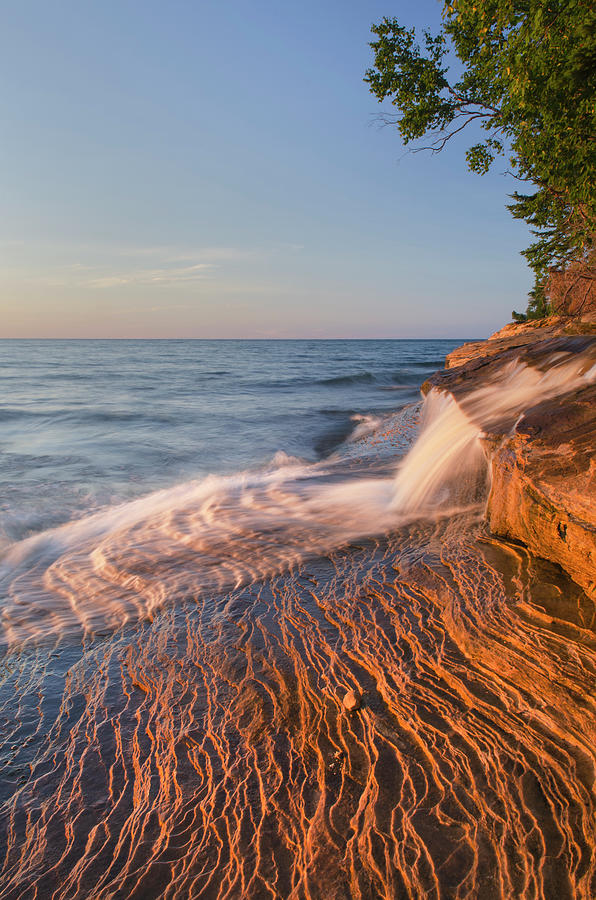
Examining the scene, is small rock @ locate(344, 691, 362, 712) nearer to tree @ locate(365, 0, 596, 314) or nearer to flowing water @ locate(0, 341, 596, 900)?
flowing water @ locate(0, 341, 596, 900)

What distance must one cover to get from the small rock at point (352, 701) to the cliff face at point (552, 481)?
6.28ft

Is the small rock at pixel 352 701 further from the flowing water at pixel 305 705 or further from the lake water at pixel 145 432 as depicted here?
the lake water at pixel 145 432

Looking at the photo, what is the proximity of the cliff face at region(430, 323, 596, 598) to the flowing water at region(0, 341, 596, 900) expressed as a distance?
217 mm

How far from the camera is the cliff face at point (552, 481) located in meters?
3.38

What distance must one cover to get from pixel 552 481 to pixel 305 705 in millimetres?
2531

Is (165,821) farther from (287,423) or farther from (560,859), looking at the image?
(287,423)

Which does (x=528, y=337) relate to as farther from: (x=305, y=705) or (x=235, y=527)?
(x=305, y=705)

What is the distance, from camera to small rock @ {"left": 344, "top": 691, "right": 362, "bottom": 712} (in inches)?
102

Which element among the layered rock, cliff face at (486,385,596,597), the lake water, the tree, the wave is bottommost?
the lake water

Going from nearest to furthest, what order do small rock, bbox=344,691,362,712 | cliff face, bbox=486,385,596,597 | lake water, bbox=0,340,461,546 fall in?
small rock, bbox=344,691,362,712 → cliff face, bbox=486,385,596,597 → lake water, bbox=0,340,461,546

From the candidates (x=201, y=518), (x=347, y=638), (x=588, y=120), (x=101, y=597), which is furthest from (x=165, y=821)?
(x=588, y=120)

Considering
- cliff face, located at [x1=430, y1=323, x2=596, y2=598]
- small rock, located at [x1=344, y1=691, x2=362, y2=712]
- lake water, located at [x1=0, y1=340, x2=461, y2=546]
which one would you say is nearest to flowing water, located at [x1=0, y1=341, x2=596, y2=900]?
small rock, located at [x1=344, y1=691, x2=362, y2=712]

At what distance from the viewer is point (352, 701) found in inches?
103

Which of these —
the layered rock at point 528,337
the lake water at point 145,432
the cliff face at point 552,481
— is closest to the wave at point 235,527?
the cliff face at point 552,481
